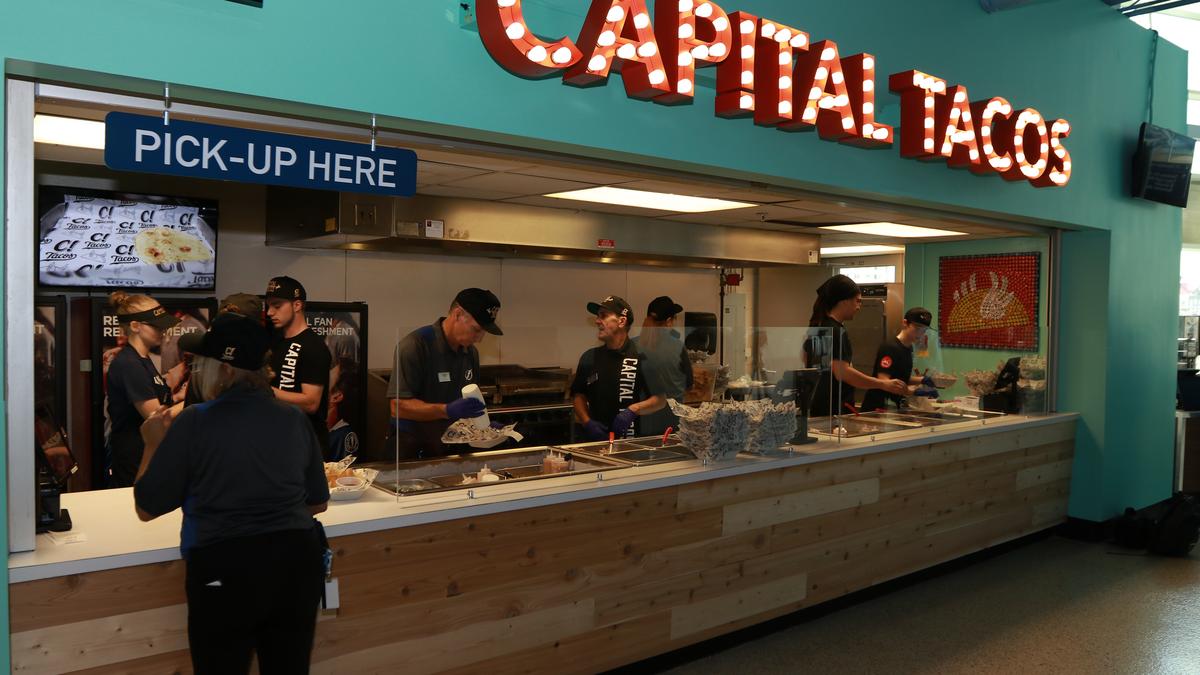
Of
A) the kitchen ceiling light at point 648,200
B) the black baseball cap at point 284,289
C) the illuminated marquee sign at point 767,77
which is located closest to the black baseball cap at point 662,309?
the kitchen ceiling light at point 648,200

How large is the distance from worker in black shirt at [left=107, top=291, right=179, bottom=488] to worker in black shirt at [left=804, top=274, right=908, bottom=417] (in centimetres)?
318

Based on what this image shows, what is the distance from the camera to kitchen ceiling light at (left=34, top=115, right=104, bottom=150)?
9.98ft

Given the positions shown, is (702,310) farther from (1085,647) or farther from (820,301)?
(1085,647)

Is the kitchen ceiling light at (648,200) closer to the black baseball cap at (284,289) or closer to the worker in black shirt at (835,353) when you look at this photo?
the worker in black shirt at (835,353)

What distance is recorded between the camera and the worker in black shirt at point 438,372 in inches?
145

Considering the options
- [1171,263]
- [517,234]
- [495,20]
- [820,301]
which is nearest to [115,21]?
[495,20]

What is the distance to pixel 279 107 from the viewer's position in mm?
2623

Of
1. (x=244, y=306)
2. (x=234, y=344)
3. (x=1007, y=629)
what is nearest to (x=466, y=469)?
(x=244, y=306)

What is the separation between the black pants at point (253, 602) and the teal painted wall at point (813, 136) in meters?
1.25

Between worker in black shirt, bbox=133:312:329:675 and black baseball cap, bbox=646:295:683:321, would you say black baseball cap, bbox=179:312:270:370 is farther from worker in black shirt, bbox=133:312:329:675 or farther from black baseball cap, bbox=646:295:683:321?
black baseball cap, bbox=646:295:683:321

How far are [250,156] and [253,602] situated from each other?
4.13 feet

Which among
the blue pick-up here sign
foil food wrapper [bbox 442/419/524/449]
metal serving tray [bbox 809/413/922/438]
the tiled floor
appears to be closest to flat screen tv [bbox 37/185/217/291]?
foil food wrapper [bbox 442/419/524/449]

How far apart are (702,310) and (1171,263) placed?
364cm

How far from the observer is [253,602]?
7.52ft
